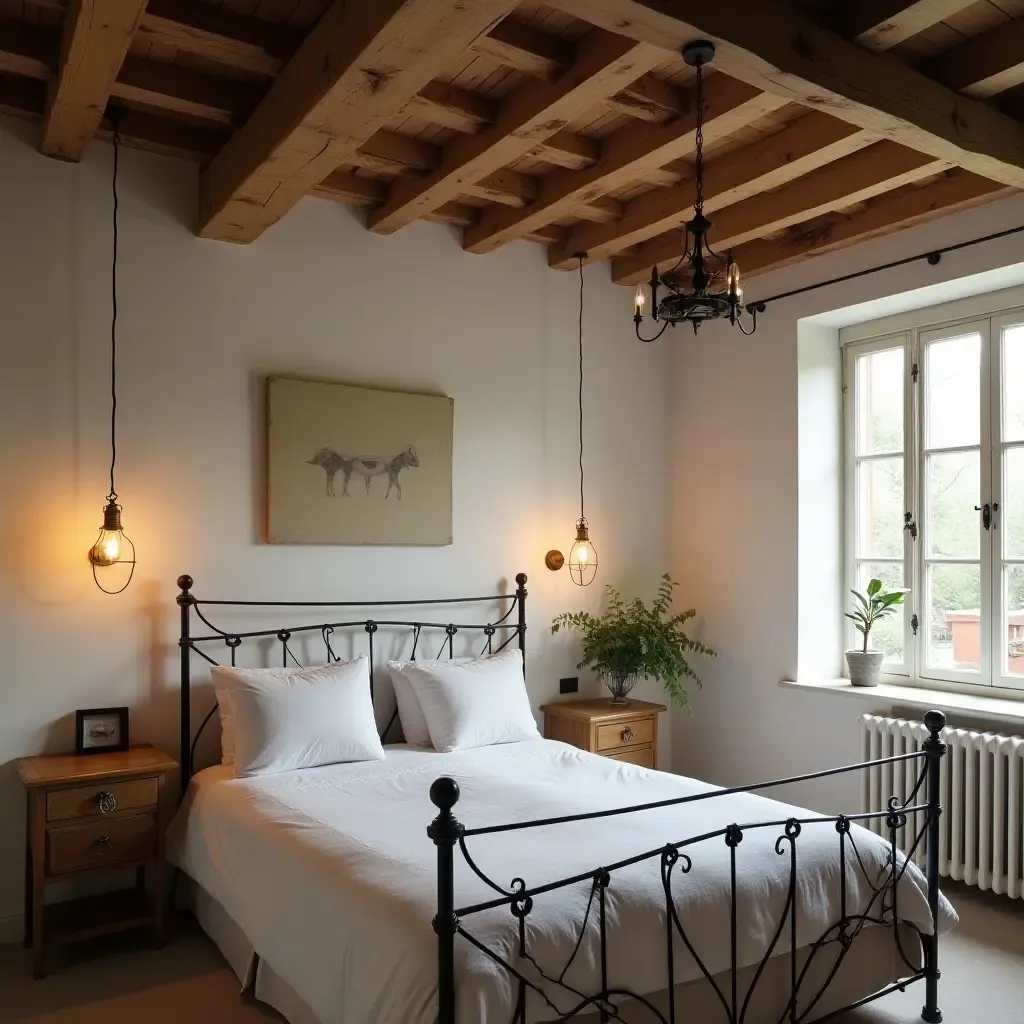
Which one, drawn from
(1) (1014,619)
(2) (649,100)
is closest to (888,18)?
(2) (649,100)

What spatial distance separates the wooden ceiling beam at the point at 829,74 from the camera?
2268 millimetres

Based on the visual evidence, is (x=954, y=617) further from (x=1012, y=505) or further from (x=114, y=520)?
(x=114, y=520)

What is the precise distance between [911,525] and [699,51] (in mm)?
2631

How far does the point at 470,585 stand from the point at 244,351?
4.73 feet

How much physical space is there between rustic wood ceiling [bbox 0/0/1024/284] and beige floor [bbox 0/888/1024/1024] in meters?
2.61

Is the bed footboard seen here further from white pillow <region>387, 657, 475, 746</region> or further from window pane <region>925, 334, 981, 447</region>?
window pane <region>925, 334, 981, 447</region>

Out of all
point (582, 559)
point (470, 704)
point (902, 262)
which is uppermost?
point (902, 262)

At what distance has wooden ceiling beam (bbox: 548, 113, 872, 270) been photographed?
3.30 meters

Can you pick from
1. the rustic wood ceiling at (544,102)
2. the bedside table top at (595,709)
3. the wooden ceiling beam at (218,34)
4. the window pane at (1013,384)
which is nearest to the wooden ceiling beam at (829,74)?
the rustic wood ceiling at (544,102)

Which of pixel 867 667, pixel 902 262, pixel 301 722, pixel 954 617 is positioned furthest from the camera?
pixel 867 667

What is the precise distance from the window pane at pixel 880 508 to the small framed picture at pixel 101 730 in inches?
131

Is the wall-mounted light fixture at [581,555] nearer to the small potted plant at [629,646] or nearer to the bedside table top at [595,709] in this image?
the small potted plant at [629,646]

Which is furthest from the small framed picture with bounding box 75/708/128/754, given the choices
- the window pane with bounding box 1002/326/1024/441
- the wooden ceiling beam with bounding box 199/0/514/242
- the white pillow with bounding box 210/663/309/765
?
the window pane with bounding box 1002/326/1024/441

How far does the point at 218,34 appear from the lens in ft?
9.23
